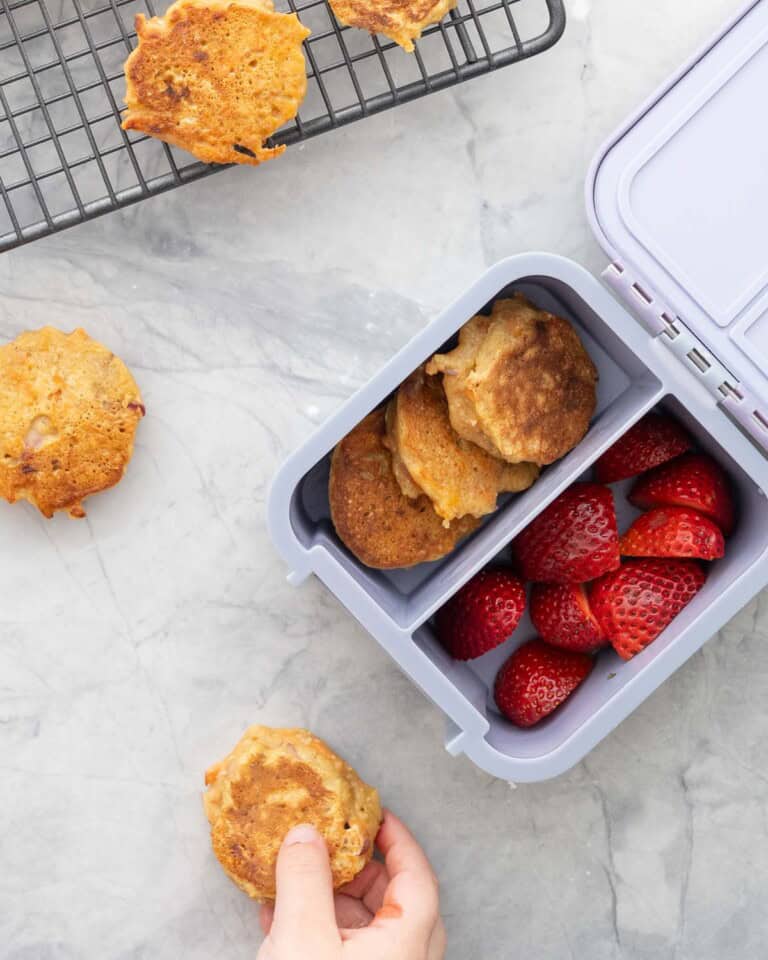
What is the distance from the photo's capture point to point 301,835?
1134 mm

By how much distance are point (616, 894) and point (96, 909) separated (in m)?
0.67

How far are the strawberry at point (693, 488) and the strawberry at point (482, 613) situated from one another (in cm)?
19

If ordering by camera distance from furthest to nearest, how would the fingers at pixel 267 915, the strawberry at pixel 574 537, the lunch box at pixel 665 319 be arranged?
the fingers at pixel 267 915
the strawberry at pixel 574 537
the lunch box at pixel 665 319

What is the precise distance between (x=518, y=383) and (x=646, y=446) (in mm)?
185

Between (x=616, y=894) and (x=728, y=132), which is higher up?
(x=728, y=132)

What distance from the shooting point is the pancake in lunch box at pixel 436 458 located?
107 centimetres

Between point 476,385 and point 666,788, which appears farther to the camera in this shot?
point 666,788

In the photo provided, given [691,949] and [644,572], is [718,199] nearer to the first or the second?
[644,572]

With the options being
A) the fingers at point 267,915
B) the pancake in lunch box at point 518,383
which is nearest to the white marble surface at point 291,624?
the fingers at point 267,915

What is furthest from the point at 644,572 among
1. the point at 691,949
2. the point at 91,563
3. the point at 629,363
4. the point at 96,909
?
the point at 96,909

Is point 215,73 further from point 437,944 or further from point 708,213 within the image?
point 437,944

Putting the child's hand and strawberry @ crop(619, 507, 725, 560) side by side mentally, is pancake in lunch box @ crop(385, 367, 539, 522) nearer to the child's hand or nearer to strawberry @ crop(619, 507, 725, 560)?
strawberry @ crop(619, 507, 725, 560)

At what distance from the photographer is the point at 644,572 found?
113 centimetres

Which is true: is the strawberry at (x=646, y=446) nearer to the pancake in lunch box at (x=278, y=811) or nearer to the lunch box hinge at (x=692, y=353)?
the lunch box hinge at (x=692, y=353)
